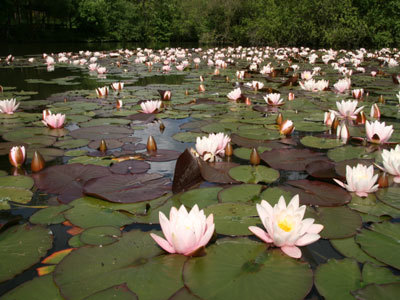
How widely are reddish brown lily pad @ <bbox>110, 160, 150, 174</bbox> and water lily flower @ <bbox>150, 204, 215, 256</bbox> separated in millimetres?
913

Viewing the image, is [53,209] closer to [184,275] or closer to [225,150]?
[184,275]

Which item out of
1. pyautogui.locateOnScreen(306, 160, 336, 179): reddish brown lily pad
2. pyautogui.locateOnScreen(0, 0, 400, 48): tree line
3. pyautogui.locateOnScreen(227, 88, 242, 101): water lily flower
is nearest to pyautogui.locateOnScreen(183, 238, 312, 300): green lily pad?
pyautogui.locateOnScreen(306, 160, 336, 179): reddish brown lily pad

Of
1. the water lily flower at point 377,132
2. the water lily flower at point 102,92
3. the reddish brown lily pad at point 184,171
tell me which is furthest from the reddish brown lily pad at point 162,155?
the water lily flower at point 102,92

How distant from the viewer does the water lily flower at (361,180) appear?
1.61 metres

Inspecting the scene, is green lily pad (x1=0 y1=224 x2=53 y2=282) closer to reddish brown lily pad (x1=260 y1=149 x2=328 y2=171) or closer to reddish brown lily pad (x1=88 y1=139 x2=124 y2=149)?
reddish brown lily pad (x1=88 y1=139 x2=124 y2=149)

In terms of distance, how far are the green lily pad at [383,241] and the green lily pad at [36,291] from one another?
1.16 metres

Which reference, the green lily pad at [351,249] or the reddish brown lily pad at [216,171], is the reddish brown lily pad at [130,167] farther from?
the green lily pad at [351,249]

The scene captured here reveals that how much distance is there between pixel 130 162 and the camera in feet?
7.09

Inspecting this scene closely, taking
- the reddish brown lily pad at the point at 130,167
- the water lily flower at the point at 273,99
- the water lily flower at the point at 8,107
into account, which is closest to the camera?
the reddish brown lily pad at the point at 130,167

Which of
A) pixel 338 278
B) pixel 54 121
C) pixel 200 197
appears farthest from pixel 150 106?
pixel 338 278

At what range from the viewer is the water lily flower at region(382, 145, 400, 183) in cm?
175

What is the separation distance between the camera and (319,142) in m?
2.58

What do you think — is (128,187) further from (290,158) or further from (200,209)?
(290,158)

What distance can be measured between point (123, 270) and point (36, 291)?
0.29 m
